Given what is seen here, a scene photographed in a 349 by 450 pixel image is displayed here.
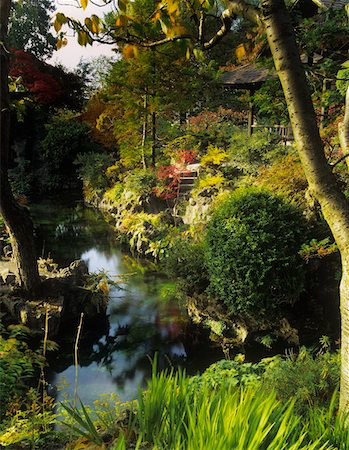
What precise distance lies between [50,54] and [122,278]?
18872 mm

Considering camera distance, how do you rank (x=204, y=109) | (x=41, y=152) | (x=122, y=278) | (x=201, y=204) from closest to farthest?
(x=122, y=278), (x=201, y=204), (x=204, y=109), (x=41, y=152)

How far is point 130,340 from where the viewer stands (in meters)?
5.98

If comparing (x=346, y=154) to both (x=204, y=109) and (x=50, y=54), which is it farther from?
(x=50, y=54)

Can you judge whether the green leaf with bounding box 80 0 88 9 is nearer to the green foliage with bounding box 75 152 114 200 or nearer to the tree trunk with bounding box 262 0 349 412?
the tree trunk with bounding box 262 0 349 412

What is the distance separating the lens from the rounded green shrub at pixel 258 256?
529cm

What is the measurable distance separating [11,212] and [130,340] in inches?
98.8

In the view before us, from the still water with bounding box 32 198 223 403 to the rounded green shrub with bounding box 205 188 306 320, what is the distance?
35.0 inches

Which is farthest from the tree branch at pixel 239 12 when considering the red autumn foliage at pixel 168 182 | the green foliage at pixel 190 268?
the red autumn foliage at pixel 168 182

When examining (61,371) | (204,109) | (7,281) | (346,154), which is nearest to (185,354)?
(61,371)

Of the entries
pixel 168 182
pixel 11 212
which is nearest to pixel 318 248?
pixel 11 212

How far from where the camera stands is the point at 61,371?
5078 millimetres

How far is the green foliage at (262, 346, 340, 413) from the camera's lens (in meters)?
2.90

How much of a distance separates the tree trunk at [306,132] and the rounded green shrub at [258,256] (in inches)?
108

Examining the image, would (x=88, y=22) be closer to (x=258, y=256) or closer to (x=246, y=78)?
(x=258, y=256)
